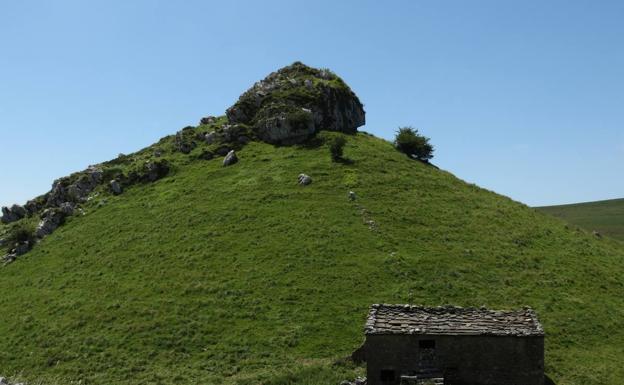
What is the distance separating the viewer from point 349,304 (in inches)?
1767

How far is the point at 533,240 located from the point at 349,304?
24.3 meters

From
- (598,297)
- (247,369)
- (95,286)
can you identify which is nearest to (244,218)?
(95,286)

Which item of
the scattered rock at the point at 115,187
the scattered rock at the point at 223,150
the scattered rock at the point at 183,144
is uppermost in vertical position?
the scattered rock at the point at 183,144

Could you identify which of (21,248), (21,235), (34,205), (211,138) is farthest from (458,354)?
(34,205)

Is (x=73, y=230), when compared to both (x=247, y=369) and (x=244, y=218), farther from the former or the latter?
(x=247, y=369)

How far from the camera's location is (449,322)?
30.4 m

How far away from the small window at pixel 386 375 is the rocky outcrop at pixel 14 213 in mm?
67248

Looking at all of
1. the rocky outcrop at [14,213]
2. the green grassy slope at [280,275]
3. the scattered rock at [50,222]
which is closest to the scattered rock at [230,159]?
the green grassy slope at [280,275]

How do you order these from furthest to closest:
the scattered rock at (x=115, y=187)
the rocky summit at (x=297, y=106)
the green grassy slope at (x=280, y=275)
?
the rocky summit at (x=297, y=106) → the scattered rock at (x=115, y=187) → the green grassy slope at (x=280, y=275)

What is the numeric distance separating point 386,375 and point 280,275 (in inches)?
837

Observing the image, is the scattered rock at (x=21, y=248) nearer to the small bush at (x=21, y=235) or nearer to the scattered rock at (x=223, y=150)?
the small bush at (x=21, y=235)

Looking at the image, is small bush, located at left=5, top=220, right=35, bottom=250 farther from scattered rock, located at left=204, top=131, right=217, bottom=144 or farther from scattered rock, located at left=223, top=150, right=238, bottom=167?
scattered rock, located at left=204, top=131, right=217, bottom=144

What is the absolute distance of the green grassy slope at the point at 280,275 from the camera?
130ft

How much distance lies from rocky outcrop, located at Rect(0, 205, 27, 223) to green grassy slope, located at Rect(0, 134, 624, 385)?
17173 mm
